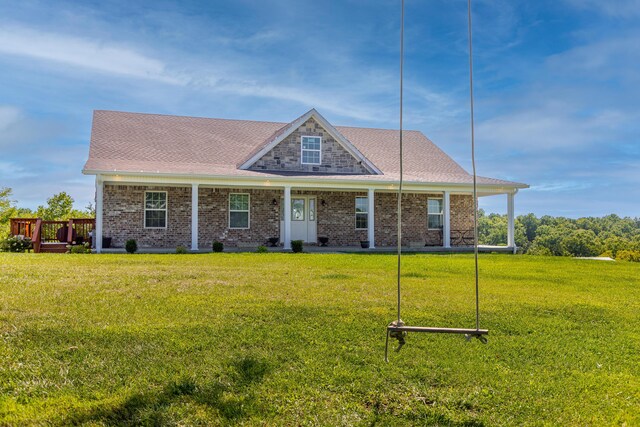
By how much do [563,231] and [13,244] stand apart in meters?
38.3

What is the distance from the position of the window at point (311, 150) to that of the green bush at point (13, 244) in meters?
10.7

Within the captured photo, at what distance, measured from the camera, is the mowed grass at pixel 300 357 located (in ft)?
12.9

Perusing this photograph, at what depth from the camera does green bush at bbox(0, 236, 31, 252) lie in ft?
60.3

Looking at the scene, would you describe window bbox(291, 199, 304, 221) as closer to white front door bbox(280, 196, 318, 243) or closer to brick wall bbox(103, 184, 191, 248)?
white front door bbox(280, 196, 318, 243)

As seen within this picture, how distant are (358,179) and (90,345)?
1561 centimetres

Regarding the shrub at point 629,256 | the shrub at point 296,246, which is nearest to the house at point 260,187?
the shrub at point 296,246

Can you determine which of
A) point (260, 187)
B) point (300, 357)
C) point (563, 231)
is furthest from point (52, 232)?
point (563, 231)

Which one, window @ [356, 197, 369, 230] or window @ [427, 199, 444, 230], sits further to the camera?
window @ [427, 199, 444, 230]

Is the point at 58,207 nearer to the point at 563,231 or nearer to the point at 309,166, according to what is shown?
the point at 309,166

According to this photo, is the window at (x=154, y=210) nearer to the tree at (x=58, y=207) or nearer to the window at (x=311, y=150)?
the window at (x=311, y=150)

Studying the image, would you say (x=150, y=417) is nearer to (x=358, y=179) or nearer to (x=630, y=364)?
(x=630, y=364)

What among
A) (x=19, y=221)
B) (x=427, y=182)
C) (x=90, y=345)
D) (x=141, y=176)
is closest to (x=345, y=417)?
(x=90, y=345)

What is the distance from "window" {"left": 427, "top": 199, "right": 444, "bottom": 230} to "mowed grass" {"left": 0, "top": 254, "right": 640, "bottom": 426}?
46.3 ft

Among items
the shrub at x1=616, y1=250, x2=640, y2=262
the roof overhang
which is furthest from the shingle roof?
the shrub at x1=616, y1=250, x2=640, y2=262
